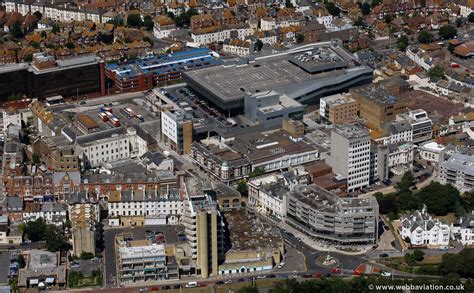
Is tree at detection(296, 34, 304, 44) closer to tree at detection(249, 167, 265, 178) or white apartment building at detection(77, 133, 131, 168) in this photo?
white apartment building at detection(77, 133, 131, 168)

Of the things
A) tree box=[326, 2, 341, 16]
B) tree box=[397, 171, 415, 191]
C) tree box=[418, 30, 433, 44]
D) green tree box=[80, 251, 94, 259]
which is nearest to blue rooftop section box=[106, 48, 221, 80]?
tree box=[326, 2, 341, 16]

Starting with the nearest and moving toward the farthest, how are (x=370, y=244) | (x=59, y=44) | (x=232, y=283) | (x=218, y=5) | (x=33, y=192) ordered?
(x=232, y=283), (x=370, y=244), (x=33, y=192), (x=59, y=44), (x=218, y=5)

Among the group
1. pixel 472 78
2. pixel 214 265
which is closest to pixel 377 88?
pixel 472 78

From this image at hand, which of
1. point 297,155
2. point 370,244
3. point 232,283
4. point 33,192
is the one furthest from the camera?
point 297,155

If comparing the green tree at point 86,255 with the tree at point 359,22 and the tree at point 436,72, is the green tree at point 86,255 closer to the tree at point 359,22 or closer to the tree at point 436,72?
the tree at point 436,72

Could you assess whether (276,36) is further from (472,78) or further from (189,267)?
(189,267)

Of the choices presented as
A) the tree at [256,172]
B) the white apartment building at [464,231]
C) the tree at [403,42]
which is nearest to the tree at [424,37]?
the tree at [403,42]
